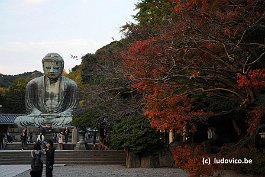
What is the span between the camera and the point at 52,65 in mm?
36125

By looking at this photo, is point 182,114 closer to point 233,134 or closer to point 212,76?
point 212,76

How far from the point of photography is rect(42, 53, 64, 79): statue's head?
1417 inches

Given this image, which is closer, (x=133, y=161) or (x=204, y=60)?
(x=204, y=60)

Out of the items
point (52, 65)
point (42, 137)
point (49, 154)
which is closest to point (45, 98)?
point (52, 65)

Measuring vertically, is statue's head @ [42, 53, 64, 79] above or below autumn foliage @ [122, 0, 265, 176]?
above

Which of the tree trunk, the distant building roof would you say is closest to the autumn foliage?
the tree trunk

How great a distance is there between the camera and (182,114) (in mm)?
12547

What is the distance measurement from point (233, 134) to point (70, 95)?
1713 centimetres

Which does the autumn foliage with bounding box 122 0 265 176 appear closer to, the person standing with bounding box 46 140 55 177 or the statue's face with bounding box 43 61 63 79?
the person standing with bounding box 46 140 55 177

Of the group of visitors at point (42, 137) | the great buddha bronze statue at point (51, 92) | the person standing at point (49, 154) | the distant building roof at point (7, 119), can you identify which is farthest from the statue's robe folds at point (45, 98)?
the person standing at point (49, 154)

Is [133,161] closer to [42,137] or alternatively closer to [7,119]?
[42,137]

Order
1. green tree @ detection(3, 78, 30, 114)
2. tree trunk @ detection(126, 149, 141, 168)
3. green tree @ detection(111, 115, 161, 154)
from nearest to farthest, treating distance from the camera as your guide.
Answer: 1. green tree @ detection(111, 115, 161, 154)
2. tree trunk @ detection(126, 149, 141, 168)
3. green tree @ detection(3, 78, 30, 114)

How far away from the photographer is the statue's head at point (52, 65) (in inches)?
1417

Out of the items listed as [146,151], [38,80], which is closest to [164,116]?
[146,151]
